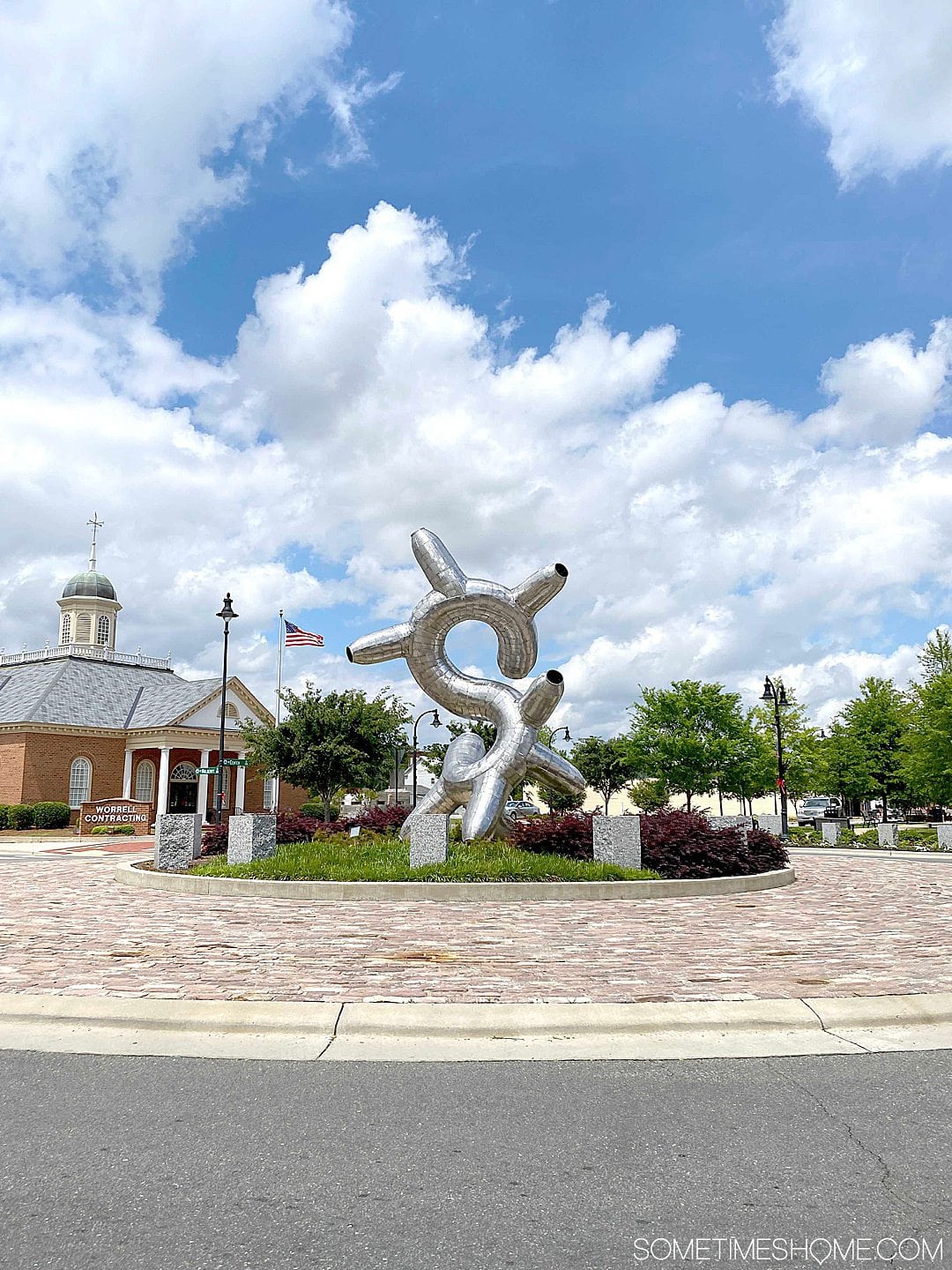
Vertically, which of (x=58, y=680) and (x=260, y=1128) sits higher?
(x=58, y=680)

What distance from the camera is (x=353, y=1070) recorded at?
5551mm

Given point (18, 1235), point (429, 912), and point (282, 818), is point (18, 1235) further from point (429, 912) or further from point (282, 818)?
point (282, 818)

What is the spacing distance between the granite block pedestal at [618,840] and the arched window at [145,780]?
39.5m

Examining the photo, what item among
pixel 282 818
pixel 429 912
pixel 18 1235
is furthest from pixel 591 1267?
pixel 282 818

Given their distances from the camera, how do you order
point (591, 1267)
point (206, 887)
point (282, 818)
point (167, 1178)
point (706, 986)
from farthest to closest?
point (282, 818)
point (206, 887)
point (706, 986)
point (167, 1178)
point (591, 1267)

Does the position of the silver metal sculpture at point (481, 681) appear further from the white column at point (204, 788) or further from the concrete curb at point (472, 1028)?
the white column at point (204, 788)

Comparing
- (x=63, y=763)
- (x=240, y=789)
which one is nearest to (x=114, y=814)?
(x=63, y=763)

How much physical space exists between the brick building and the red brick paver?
34109 mm

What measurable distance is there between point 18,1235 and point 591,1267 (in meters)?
2.11

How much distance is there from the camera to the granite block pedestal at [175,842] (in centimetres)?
1834

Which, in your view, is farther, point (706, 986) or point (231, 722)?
point (231, 722)

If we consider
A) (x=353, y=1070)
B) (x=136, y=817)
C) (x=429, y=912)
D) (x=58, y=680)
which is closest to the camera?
(x=353, y=1070)

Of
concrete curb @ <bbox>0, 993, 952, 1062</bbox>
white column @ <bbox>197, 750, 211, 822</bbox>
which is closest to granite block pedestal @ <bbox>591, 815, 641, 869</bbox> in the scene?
concrete curb @ <bbox>0, 993, 952, 1062</bbox>

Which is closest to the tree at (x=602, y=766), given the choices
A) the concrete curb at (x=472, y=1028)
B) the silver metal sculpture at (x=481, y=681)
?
the silver metal sculpture at (x=481, y=681)
